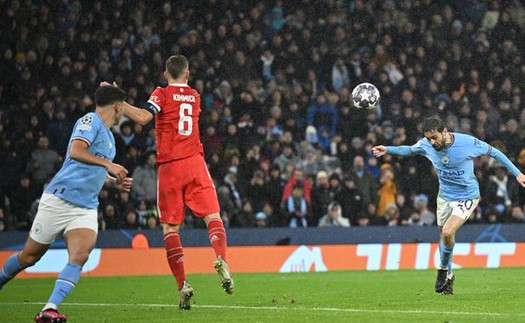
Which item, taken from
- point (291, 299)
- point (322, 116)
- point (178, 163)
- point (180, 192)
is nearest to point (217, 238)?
point (180, 192)

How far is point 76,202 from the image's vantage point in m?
8.54

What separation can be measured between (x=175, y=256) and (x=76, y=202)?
1.94m

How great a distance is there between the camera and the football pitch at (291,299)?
9.42 meters

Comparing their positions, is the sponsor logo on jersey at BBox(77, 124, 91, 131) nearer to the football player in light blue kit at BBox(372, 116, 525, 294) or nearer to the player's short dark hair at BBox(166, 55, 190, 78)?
the player's short dark hair at BBox(166, 55, 190, 78)

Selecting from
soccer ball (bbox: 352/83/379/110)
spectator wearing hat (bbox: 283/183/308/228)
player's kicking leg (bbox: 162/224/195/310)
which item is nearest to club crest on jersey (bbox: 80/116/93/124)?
player's kicking leg (bbox: 162/224/195/310)

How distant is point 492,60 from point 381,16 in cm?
283

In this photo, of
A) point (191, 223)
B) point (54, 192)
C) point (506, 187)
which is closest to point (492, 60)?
point (506, 187)

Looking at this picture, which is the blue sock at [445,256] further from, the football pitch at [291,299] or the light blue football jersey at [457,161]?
the light blue football jersey at [457,161]

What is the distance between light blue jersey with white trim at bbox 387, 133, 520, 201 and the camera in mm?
12562

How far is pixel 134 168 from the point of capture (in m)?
19.3

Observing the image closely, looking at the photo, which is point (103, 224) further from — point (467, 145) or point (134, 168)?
point (467, 145)

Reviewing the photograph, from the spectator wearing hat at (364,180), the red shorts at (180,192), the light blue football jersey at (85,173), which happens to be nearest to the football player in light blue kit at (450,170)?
the red shorts at (180,192)

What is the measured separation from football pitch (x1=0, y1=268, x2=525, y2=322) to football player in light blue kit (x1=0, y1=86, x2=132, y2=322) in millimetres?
1129

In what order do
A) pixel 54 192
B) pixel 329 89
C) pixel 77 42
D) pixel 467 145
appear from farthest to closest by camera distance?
1. pixel 329 89
2. pixel 77 42
3. pixel 467 145
4. pixel 54 192
